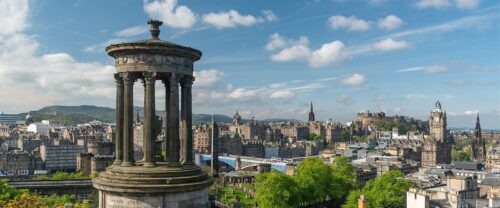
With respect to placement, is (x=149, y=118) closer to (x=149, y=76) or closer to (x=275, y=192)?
(x=149, y=76)

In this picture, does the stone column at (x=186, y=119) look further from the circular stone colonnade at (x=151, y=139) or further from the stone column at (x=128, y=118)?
the stone column at (x=128, y=118)

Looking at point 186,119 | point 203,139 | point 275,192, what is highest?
point 186,119

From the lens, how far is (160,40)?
1466 centimetres

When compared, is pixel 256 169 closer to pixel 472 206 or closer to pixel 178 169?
pixel 472 206

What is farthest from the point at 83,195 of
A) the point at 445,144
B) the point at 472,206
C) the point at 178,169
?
the point at 445,144

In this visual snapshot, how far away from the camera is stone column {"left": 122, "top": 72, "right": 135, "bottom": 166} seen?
14.3 meters

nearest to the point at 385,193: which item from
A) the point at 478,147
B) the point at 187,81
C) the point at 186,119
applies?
the point at 186,119

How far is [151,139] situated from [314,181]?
136 ft

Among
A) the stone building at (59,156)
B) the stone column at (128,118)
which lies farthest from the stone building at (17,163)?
the stone column at (128,118)

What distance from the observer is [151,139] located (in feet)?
46.3

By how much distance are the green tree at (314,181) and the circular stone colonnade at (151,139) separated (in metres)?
39.3

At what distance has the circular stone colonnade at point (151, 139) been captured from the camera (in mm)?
13648

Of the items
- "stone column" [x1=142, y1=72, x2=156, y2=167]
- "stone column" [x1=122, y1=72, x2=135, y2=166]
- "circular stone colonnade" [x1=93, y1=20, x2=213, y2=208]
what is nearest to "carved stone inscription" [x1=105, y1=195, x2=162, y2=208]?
"circular stone colonnade" [x1=93, y1=20, x2=213, y2=208]

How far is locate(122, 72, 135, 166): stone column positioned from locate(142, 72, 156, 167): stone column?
53 centimetres
